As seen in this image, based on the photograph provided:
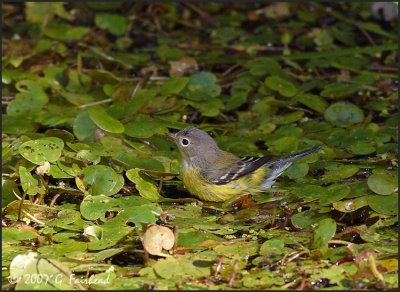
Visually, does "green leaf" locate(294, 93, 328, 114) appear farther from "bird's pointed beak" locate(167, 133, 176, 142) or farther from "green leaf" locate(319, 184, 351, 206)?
"green leaf" locate(319, 184, 351, 206)

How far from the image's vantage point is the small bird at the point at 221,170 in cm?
668

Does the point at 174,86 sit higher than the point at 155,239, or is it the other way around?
the point at 155,239

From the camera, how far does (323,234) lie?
5332mm

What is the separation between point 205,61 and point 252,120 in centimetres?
144

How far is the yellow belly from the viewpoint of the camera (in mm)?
6675

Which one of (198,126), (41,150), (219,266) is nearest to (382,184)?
(219,266)

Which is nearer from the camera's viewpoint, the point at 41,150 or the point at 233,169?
the point at 41,150

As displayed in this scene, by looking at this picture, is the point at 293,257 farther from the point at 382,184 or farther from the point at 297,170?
the point at 297,170

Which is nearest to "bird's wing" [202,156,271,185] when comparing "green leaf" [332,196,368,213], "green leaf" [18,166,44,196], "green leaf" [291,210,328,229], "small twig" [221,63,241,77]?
"green leaf" [291,210,328,229]

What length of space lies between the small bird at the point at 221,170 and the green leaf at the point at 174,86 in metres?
1.29

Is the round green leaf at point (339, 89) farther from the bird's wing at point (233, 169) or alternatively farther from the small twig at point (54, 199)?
the small twig at point (54, 199)

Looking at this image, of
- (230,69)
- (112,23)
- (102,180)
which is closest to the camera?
(102,180)

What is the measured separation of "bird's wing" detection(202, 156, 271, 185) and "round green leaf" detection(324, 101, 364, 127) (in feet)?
4.32

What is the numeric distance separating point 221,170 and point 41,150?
4.53 ft
